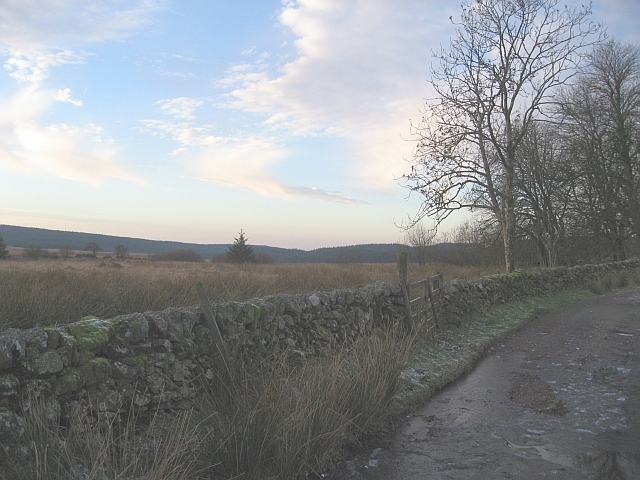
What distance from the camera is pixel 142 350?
14.1ft

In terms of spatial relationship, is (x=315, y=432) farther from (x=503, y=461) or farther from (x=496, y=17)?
(x=496, y=17)

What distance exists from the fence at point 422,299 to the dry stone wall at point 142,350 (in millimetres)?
1821

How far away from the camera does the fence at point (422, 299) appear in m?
8.67

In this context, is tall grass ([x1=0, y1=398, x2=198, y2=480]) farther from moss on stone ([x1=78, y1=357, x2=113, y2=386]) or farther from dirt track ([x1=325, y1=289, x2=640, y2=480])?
dirt track ([x1=325, y1=289, x2=640, y2=480])

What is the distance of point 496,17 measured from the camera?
19.0 m

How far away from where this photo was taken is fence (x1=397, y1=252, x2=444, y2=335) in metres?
8.67

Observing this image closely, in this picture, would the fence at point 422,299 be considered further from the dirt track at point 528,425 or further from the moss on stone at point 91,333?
the moss on stone at point 91,333

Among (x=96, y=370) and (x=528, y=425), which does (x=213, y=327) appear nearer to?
(x=96, y=370)

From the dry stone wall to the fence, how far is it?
1821mm

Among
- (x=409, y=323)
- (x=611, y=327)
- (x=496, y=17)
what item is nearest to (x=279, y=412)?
(x=409, y=323)

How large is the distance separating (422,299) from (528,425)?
4.53 metres

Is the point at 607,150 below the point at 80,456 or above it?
above

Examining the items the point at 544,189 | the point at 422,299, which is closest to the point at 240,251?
the point at 544,189

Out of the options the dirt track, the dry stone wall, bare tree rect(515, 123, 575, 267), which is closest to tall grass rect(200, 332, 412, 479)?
the dirt track
